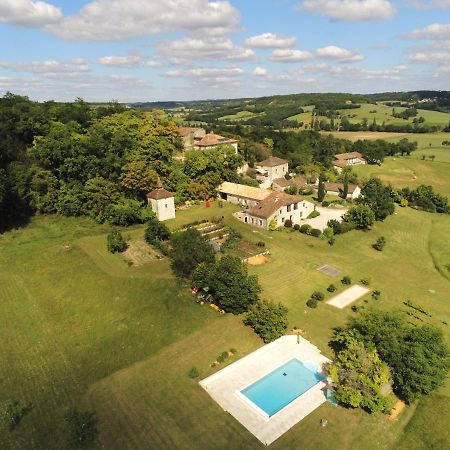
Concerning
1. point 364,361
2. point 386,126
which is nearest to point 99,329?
point 364,361

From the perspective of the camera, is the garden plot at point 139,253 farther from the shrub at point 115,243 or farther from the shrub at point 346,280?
the shrub at point 346,280

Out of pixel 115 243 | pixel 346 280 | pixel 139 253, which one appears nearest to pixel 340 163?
pixel 346 280

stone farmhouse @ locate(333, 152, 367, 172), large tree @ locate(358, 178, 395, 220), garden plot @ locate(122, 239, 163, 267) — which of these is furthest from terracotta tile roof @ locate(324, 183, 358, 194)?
garden plot @ locate(122, 239, 163, 267)

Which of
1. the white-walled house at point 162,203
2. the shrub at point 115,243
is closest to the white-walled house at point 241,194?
the white-walled house at point 162,203

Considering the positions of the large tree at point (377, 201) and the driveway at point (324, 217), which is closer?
the driveway at point (324, 217)

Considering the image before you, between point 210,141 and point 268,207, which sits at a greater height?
point 210,141

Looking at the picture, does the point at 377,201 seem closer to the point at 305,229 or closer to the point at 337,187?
the point at 305,229
